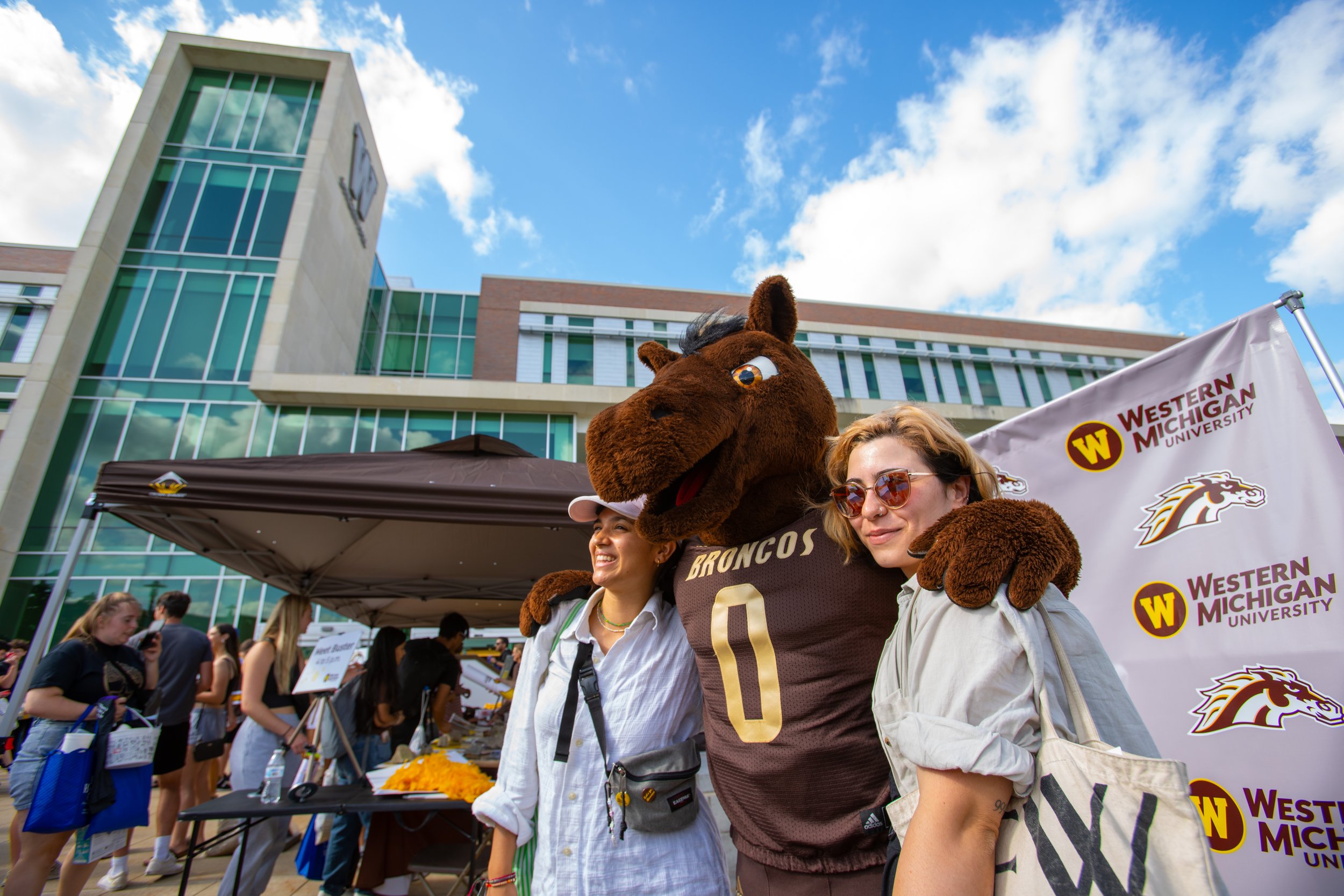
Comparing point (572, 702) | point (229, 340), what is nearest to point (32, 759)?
point (572, 702)

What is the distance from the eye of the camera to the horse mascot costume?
148cm

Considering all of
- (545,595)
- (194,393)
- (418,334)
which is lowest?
(545,595)

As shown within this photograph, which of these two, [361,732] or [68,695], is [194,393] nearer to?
[68,695]

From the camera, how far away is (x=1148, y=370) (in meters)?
2.31

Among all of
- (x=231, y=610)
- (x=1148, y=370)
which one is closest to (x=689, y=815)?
(x=1148, y=370)

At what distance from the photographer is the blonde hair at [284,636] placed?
507 cm

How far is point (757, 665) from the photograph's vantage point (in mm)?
1654

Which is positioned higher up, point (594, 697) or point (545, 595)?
point (545, 595)

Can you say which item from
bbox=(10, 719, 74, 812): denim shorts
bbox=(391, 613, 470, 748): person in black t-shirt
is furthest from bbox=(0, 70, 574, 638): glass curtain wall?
bbox=(10, 719, 74, 812): denim shorts

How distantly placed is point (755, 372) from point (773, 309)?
32 cm

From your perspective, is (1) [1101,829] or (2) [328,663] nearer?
(1) [1101,829]

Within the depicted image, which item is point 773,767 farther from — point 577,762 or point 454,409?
point 454,409

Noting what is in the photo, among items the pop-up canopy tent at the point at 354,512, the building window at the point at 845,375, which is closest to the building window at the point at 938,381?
the building window at the point at 845,375

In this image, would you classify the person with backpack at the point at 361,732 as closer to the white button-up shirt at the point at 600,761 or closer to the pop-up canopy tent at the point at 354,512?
the pop-up canopy tent at the point at 354,512
